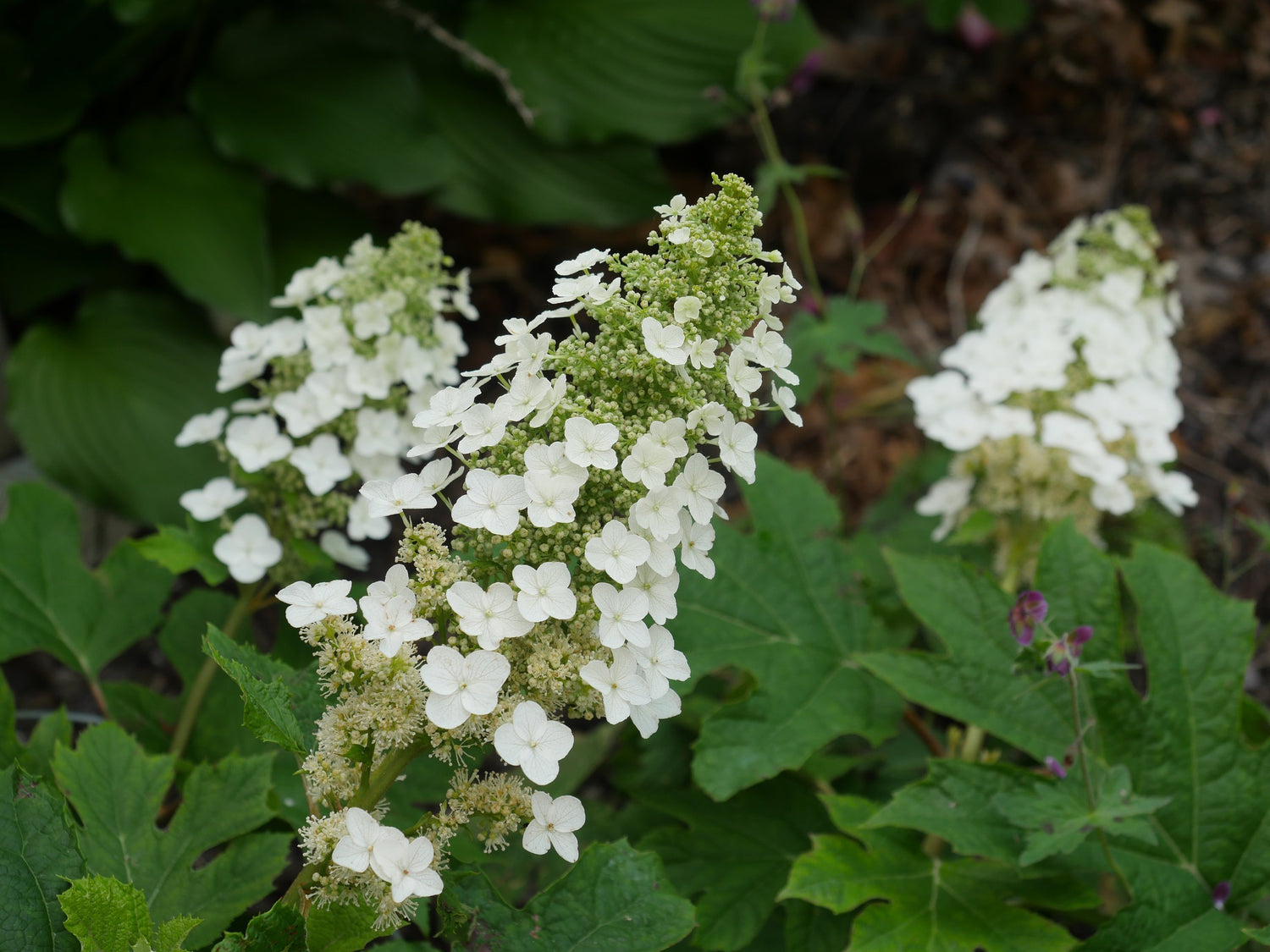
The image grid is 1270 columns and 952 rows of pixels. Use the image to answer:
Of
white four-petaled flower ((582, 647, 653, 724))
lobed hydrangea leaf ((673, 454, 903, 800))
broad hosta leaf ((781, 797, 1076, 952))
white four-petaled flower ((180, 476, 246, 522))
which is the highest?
white four-petaled flower ((582, 647, 653, 724))

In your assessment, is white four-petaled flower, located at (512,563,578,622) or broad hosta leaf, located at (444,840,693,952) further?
broad hosta leaf, located at (444,840,693,952)

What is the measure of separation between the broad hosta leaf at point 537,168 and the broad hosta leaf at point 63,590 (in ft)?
5.24

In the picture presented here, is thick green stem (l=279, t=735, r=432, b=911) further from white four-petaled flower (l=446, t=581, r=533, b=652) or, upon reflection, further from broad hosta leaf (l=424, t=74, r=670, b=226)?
broad hosta leaf (l=424, t=74, r=670, b=226)

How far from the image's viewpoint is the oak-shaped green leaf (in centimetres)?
144

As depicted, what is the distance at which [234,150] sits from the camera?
111 inches

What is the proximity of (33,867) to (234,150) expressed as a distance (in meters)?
2.08

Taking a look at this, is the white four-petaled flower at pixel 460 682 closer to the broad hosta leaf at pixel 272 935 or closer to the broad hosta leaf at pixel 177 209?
the broad hosta leaf at pixel 272 935

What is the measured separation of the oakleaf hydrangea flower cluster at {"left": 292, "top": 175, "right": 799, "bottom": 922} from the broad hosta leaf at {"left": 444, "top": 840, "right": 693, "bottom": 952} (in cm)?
21

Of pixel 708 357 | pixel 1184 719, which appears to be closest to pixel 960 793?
pixel 1184 719

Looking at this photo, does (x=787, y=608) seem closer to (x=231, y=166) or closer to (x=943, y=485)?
(x=943, y=485)

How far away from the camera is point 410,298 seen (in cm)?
178

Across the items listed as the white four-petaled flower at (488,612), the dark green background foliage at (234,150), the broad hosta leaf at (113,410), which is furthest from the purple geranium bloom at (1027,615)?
the broad hosta leaf at (113,410)

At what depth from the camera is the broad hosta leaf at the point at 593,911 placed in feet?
4.21

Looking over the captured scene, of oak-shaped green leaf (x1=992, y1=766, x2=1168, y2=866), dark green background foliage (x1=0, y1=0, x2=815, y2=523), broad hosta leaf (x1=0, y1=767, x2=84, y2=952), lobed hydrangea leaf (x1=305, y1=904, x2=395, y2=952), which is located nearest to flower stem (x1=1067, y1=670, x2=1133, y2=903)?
oak-shaped green leaf (x1=992, y1=766, x2=1168, y2=866)
